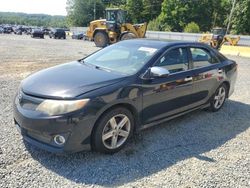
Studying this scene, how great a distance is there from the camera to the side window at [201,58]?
5125mm

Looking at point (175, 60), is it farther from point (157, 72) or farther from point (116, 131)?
point (116, 131)

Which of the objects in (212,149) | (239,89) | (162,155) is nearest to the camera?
(162,155)

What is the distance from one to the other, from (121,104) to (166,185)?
1.19 meters

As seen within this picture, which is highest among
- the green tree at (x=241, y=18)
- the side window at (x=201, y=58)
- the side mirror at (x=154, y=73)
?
the green tree at (x=241, y=18)

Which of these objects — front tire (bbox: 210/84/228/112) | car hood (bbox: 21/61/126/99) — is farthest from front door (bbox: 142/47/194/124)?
front tire (bbox: 210/84/228/112)

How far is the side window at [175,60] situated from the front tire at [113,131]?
1.04 m

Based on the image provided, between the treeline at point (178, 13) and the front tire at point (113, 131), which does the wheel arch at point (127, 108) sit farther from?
the treeline at point (178, 13)

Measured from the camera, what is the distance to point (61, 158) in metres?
3.66

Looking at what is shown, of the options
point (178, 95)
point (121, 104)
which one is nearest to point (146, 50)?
point (178, 95)

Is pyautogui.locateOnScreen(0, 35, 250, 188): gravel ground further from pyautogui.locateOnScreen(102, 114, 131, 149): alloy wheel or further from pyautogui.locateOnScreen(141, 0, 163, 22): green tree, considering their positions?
pyautogui.locateOnScreen(141, 0, 163, 22): green tree

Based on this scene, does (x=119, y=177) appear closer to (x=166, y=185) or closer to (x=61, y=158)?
(x=166, y=185)

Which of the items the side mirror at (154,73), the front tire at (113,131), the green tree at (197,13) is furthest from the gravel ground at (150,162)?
the green tree at (197,13)

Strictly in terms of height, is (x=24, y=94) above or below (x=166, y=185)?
above

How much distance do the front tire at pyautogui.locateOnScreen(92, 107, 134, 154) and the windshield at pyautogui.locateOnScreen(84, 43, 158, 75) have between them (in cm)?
67
